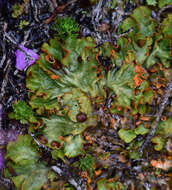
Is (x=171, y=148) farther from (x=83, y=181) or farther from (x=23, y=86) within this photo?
(x=23, y=86)

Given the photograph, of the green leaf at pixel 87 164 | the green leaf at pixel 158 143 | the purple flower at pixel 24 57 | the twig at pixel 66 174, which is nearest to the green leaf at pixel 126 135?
the green leaf at pixel 158 143

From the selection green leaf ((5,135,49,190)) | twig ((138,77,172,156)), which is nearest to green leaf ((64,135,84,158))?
green leaf ((5,135,49,190))

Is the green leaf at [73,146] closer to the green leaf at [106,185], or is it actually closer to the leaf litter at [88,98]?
the leaf litter at [88,98]

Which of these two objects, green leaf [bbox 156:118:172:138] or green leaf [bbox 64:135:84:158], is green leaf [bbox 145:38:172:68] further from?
green leaf [bbox 64:135:84:158]

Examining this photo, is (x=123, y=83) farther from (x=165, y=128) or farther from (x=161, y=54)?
(x=165, y=128)

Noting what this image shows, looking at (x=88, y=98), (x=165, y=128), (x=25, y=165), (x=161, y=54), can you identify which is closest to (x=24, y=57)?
(x=88, y=98)

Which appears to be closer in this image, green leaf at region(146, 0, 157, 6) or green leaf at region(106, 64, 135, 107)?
green leaf at region(106, 64, 135, 107)
